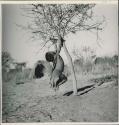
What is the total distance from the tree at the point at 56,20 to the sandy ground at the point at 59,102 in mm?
231

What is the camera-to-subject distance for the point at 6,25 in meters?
1.42

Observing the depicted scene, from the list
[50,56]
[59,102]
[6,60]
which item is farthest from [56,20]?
[59,102]

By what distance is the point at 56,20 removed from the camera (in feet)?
4.71

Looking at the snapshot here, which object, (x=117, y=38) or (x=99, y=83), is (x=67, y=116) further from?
(x=117, y=38)

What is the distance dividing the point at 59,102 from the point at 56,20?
47 centimetres

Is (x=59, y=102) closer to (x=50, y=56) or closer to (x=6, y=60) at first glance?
(x=50, y=56)

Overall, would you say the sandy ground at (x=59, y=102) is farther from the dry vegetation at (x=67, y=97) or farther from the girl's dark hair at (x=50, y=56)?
the girl's dark hair at (x=50, y=56)

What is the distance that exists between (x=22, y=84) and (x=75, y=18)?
1.61ft

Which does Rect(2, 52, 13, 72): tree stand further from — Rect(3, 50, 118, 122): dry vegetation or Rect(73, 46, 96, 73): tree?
Rect(73, 46, 96, 73): tree

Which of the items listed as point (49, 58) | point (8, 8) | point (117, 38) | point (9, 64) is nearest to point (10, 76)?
point (9, 64)

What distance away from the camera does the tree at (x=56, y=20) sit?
4.69 feet

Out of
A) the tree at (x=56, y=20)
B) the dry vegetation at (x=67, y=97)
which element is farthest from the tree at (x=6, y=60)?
the tree at (x=56, y=20)

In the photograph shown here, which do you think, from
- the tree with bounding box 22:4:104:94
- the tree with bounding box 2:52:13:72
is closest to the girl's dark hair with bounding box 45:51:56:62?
the tree with bounding box 22:4:104:94

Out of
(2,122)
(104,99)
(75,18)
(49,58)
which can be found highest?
(75,18)
